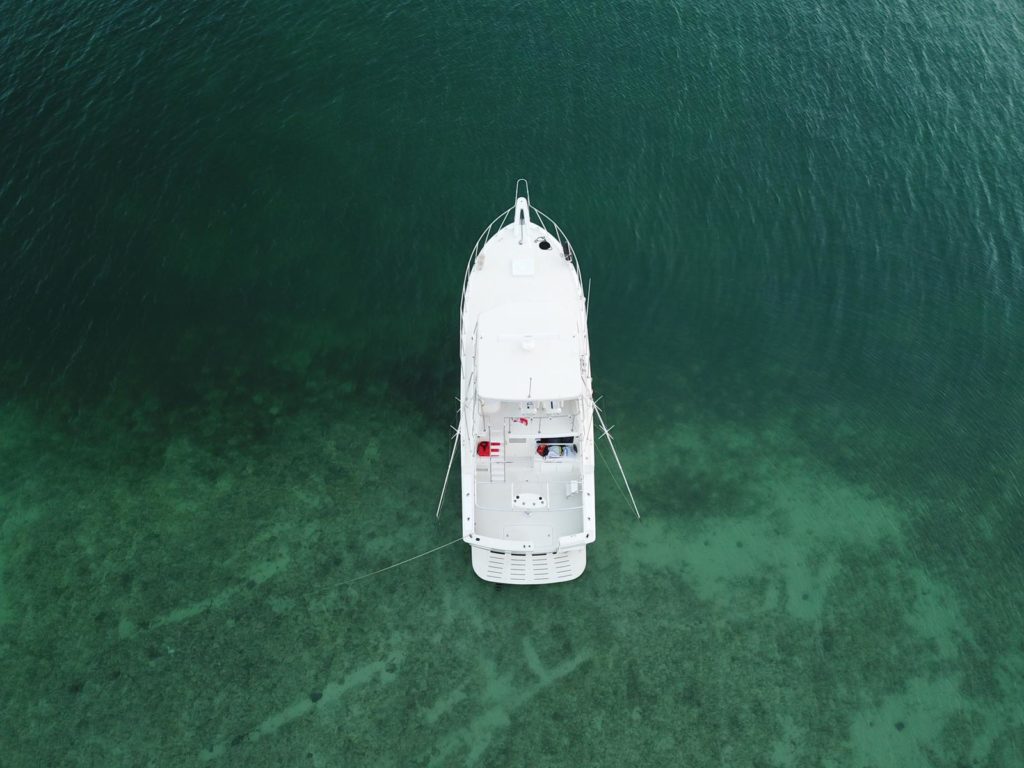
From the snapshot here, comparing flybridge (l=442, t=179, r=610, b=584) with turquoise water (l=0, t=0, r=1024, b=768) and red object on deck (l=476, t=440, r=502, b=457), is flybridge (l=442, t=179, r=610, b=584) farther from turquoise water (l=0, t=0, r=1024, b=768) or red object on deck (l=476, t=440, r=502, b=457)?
turquoise water (l=0, t=0, r=1024, b=768)

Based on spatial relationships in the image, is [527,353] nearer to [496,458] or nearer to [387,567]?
[496,458]

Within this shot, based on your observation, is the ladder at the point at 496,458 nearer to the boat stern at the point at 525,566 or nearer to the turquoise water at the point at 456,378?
the boat stern at the point at 525,566

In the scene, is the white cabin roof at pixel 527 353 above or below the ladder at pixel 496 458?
above

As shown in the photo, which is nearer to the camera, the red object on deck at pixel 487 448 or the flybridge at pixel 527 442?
the flybridge at pixel 527 442

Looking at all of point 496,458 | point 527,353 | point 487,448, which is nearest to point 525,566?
point 496,458

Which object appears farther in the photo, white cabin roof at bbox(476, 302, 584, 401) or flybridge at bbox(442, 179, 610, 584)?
white cabin roof at bbox(476, 302, 584, 401)

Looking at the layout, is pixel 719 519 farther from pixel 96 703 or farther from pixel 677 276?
pixel 96 703

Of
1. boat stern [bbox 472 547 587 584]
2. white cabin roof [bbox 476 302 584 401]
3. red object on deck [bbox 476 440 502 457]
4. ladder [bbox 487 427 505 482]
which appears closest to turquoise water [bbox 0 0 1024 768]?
boat stern [bbox 472 547 587 584]

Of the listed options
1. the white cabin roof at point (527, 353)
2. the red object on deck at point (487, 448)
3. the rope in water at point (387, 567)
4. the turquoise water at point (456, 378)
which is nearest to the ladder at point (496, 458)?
the red object on deck at point (487, 448)
